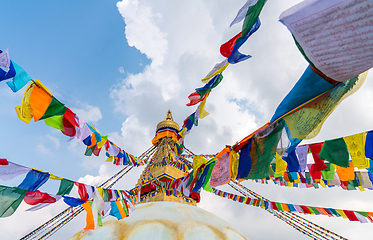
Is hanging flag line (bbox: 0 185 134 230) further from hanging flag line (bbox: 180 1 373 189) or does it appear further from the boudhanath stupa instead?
hanging flag line (bbox: 180 1 373 189)

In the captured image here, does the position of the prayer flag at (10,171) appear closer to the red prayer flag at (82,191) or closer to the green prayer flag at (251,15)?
the red prayer flag at (82,191)

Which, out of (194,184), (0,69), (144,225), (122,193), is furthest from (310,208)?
(0,69)

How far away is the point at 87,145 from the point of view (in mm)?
3705

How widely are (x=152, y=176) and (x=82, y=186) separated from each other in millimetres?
4238

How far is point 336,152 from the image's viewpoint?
2.44 meters

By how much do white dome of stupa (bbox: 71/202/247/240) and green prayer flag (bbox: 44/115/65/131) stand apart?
2953 mm

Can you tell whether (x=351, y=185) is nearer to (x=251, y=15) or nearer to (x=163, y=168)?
(x=251, y=15)

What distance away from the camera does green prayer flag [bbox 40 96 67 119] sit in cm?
265

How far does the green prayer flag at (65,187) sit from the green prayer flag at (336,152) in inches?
148

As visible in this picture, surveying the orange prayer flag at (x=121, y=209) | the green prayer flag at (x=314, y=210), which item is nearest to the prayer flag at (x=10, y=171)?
the orange prayer flag at (x=121, y=209)

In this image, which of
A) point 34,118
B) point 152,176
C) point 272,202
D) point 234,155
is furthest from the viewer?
point 152,176

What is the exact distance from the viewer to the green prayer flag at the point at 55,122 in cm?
282

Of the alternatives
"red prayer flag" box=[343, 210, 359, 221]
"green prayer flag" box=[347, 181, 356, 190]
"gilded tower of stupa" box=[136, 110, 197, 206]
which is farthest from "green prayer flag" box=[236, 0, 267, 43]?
"gilded tower of stupa" box=[136, 110, 197, 206]

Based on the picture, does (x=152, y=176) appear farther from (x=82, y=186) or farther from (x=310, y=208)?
(x=310, y=208)
